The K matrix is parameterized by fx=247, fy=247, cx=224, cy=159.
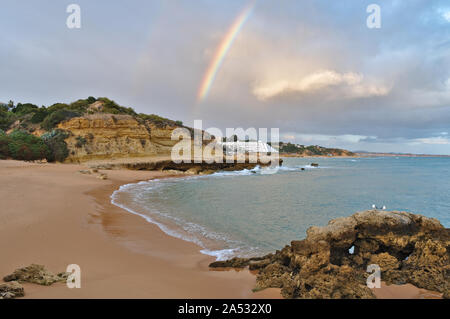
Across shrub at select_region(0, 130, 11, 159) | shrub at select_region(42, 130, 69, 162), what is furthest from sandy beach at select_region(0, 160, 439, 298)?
shrub at select_region(42, 130, 69, 162)

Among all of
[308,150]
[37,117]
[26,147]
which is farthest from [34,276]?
[308,150]

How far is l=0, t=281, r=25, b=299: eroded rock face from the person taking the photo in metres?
2.78

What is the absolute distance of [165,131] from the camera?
38.5m

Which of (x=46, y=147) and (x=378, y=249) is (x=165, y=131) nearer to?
(x=46, y=147)

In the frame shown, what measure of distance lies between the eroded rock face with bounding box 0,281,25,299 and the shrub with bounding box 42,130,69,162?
3256cm

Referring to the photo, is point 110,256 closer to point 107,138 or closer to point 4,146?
point 4,146

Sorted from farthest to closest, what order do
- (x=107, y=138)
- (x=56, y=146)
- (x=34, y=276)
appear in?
(x=107, y=138) < (x=56, y=146) < (x=34, y=276)

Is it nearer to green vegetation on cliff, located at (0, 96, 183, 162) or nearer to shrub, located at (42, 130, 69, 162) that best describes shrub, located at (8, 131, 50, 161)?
green vegetation on cliff, located at (0, 96, 183, 162)

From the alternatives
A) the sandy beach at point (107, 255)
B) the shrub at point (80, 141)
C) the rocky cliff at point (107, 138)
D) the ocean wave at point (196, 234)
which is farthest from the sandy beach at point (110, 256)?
the shrub at point (80, 141)

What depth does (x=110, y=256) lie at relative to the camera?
15.8ft

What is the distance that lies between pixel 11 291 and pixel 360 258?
4913 millimetres

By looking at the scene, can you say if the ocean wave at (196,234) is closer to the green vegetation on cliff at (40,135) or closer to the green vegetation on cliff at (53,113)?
the green vegetation on cliff at (40,135)

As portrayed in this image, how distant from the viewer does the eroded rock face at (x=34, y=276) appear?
332cm
